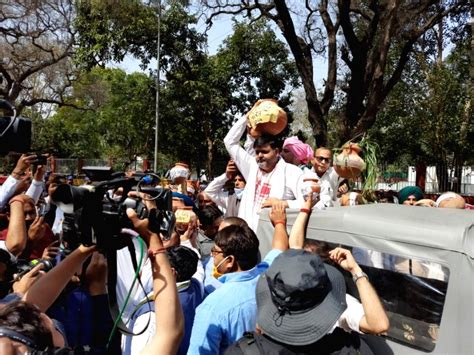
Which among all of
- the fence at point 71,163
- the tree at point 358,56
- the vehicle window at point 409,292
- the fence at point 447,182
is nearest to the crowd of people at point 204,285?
the vehicle window at point 409,292

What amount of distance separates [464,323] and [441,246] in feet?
1.01

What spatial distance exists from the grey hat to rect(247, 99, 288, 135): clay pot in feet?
6.90

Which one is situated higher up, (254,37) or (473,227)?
(254,37)

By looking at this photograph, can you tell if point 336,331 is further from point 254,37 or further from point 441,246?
point 254,37

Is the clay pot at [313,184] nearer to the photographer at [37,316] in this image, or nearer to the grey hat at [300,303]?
the grey hat at [300,303]

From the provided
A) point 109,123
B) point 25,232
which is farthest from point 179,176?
point 109,123

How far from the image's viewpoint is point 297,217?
3027mm

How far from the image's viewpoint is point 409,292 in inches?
103

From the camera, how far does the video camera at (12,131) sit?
2260mm

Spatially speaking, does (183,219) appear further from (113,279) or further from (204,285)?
(113,279)

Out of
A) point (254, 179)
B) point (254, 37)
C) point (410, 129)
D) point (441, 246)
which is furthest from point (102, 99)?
point (441, 246)

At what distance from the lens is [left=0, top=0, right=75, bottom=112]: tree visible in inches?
885

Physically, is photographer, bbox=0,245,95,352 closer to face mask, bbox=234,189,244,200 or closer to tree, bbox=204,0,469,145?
face mask, bbox=234,189,244,200

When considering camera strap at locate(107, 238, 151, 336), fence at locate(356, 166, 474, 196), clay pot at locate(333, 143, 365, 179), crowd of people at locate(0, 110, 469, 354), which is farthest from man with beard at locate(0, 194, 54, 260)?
fence at locate(356, 166, 474, 196)
